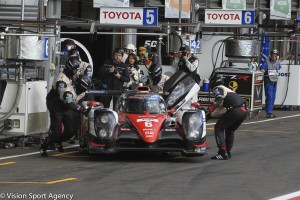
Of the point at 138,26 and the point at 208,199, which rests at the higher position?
the point at 138,26

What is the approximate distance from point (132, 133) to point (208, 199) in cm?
410

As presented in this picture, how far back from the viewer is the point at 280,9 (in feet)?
115

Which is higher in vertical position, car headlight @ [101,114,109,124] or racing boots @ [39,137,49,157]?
car headlight @ [101,114,109,124]

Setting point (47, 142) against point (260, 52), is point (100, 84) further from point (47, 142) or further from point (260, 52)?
point (260, 52)

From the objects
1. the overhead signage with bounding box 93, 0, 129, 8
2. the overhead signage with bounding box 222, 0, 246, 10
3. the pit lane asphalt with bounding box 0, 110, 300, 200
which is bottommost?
the pit lane asphalt with bounding box 0, 110, 300, 200

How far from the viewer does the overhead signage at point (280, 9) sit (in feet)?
115

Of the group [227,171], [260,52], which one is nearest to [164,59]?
[260,52]

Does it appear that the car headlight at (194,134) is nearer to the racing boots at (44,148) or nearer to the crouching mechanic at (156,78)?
the racing boots at (44,148)

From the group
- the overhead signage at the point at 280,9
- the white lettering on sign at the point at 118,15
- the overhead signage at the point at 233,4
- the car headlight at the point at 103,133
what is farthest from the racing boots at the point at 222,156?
the overhead signage at the point at 280,9

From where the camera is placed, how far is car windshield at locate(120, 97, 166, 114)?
17297 millimetres

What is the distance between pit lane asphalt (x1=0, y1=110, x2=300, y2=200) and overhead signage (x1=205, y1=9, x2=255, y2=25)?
5547 mm

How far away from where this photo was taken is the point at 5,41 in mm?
18719

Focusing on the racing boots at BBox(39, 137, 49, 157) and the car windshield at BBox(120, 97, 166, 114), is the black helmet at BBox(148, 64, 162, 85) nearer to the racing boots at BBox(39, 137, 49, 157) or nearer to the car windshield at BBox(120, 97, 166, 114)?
the car windshield at BBox(120, 97, 166, 114)

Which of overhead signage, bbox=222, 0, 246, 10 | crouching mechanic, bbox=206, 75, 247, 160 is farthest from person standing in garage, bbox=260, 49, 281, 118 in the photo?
crouching mechanic, bbox=206, 75, 247, 160
